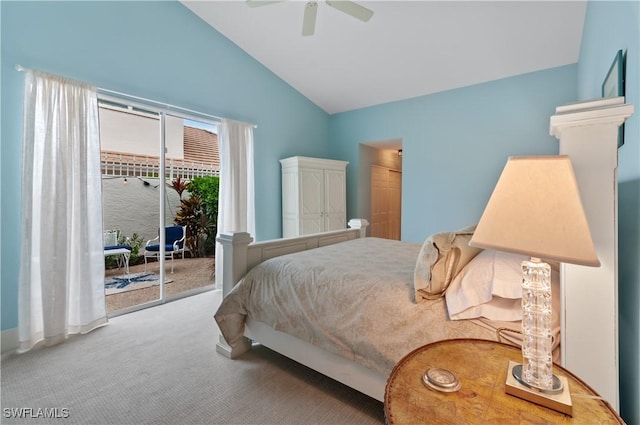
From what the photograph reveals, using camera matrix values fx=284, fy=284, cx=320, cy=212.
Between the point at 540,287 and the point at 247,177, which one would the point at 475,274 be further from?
the point at 247,177

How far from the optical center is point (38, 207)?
7.72ft

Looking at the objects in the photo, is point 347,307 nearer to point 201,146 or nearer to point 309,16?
point 309,16

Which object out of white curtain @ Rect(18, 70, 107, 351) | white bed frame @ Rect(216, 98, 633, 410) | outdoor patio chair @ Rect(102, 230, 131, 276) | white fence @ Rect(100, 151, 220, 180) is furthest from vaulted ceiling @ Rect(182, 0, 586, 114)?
outdoor patio chair @ Rect(102, 230, 131, 276)

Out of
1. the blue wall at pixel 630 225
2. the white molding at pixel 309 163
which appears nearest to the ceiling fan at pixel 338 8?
the blue wall at pixel 630 225

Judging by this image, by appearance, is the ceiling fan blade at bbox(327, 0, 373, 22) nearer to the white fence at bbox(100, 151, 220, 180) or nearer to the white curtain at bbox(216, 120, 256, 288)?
the white curtain at bbox(216, 120, 256, 288)

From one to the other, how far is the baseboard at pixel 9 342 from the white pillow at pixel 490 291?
3263 mm

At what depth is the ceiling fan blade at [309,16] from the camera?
240 cm

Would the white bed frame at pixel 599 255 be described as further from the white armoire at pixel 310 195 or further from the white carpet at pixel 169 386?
the white armoire at pixel 310 195

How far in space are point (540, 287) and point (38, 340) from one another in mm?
3474

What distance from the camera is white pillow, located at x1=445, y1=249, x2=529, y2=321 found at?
1235 mm

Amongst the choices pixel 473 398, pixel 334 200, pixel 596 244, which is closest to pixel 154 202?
pixel 334 200

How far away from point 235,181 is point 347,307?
2.70 meters

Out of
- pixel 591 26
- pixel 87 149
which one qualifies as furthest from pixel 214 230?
pixel 591 26

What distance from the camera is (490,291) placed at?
4.16ft
